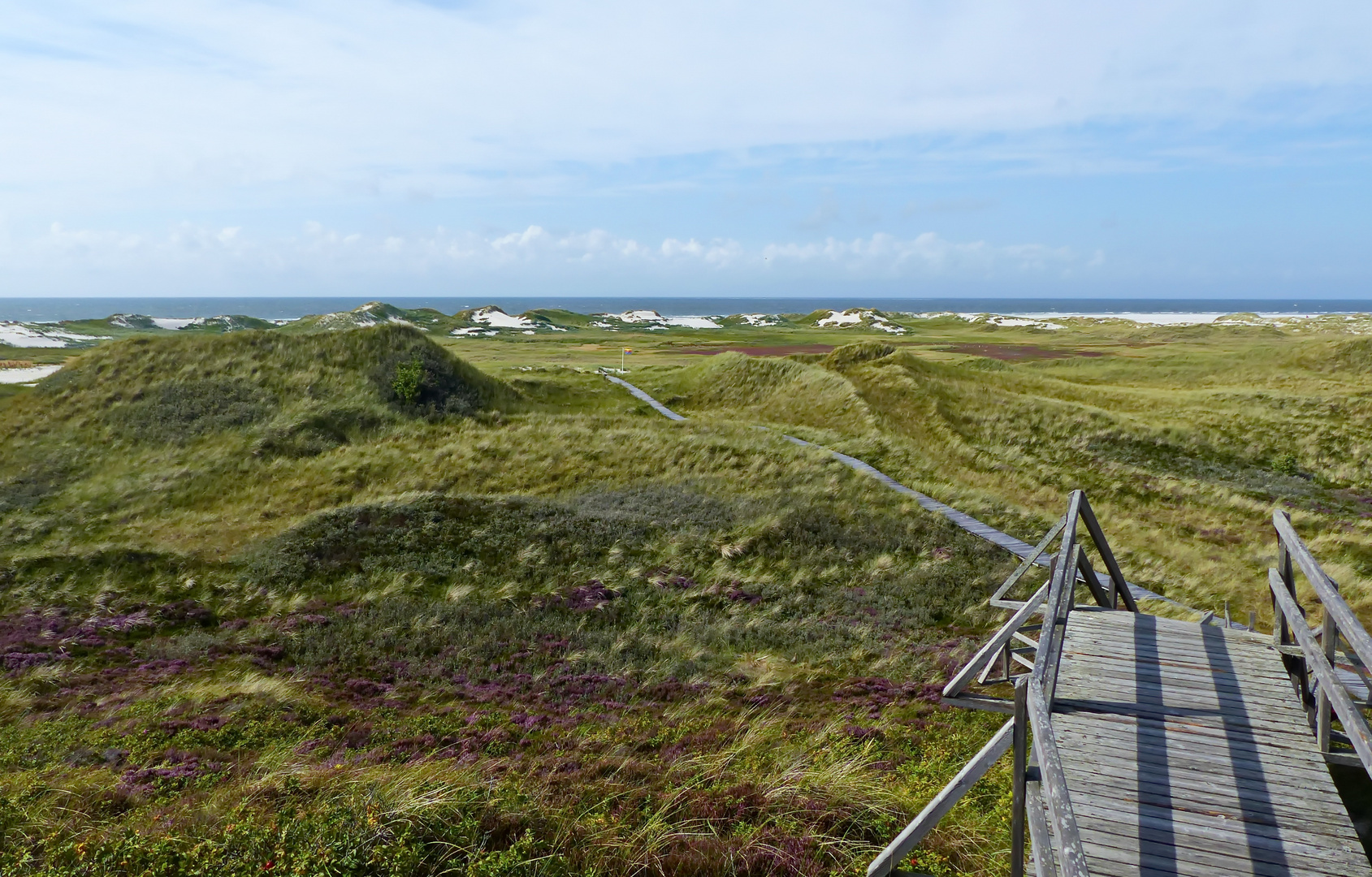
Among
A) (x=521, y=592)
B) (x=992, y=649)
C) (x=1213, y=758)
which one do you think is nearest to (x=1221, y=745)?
(x=1213, y=758)

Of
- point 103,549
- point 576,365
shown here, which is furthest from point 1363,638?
point 576,365

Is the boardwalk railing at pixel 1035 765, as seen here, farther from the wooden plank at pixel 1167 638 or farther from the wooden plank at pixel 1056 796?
the wooden plank at pixel 1167 638

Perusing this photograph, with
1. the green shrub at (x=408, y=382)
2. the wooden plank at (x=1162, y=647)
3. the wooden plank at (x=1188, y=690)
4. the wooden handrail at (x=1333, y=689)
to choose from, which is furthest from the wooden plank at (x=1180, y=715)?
the green shrub at (x=408, y=382)

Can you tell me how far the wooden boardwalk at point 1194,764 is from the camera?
556 centimetres

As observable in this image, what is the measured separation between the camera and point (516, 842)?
6.95 metres

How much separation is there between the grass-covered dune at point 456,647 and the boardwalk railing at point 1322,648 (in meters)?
3.62

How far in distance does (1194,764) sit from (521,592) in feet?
51.1

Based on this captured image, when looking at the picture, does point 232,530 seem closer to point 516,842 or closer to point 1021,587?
point 516,842

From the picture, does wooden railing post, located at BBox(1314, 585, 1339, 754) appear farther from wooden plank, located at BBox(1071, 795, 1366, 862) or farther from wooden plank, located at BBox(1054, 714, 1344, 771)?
wooden plank, located at BBox(1071, 795, 1366, 862)

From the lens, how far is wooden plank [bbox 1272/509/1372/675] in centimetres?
549

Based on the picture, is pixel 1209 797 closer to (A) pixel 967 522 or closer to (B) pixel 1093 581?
(B) pixel 1093 581

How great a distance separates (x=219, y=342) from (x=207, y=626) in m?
33.1

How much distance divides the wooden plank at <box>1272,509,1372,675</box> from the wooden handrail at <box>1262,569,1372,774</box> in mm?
70

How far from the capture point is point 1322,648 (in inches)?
308
